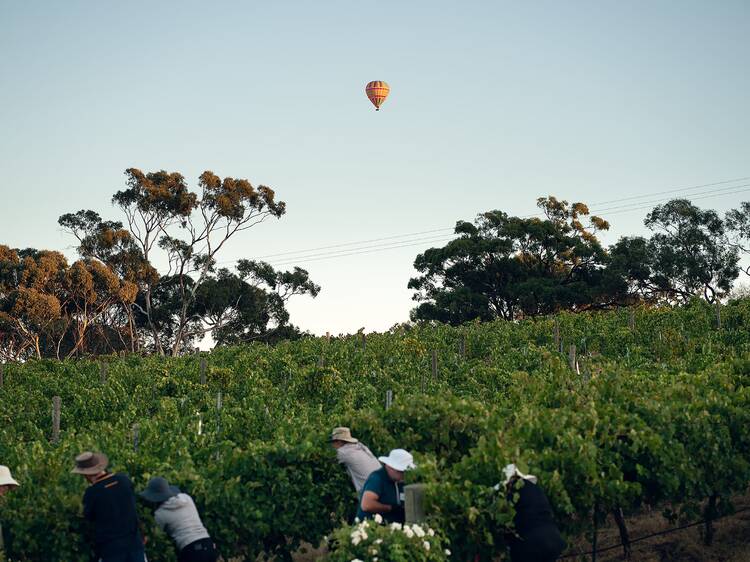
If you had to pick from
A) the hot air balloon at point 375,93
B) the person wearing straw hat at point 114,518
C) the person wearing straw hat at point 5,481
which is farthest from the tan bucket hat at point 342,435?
the hot air balloon at point 375,93

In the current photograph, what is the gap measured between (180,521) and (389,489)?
1651 millimetres

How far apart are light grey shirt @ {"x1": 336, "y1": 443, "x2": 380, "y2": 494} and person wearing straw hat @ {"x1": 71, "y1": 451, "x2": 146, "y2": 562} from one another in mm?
1908

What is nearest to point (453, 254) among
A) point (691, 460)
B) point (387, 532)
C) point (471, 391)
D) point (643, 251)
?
point (643, 251)

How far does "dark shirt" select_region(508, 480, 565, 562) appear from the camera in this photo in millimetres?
6375

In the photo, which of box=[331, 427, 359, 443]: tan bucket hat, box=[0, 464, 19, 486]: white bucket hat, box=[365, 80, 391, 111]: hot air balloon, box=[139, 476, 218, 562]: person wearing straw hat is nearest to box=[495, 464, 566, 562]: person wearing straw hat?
box=[331, 427, 359, 443]: tan bucket hat

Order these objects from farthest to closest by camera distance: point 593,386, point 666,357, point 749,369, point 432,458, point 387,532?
1. point 666,357
2. point 749,369
3. point 593,386
4. point 432,458
5. point 387,532

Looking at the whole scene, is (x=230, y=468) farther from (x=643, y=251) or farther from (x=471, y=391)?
(x=643, y=251)

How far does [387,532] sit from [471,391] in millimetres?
12649

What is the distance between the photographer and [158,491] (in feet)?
23.1

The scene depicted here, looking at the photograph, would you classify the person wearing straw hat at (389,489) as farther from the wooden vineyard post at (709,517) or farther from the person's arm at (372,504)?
the wooden vineyard post at (709,517)

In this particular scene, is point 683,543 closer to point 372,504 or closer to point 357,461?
point 357,461

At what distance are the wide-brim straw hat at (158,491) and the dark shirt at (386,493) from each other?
1.50 meters

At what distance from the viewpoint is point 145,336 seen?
52812mm

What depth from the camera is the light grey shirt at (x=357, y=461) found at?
775 cm
